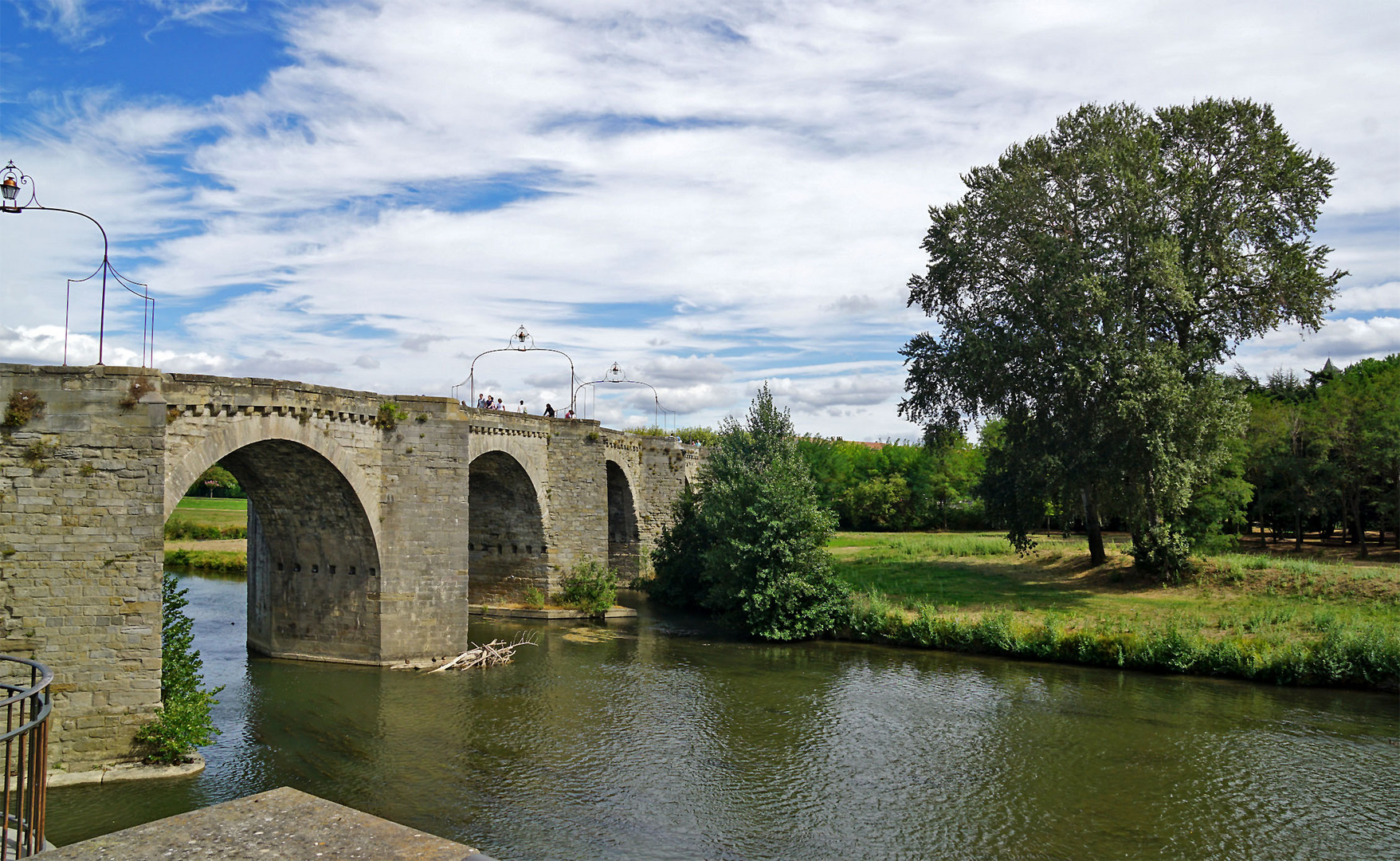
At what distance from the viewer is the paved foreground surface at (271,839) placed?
620 centimetres

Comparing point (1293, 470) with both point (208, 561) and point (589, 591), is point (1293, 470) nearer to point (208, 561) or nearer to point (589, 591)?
point (589, 591)

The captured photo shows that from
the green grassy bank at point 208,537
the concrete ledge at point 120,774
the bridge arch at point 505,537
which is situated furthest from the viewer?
the green grassy bank at point 208,537

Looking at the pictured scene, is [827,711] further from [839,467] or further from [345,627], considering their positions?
[839,467]

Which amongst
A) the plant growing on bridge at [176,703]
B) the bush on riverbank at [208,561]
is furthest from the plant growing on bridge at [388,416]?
the bush on riverbank at [208,561]

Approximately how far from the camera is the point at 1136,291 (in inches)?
1145

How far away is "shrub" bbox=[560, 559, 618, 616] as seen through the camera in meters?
31.2

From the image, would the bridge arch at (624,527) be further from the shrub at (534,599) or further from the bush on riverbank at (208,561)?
the bush on riverbank at (208,561)

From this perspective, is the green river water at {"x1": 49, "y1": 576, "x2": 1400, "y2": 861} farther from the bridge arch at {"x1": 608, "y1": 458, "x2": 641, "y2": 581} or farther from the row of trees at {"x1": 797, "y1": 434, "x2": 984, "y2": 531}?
the row of trees at {"x1": 797, "y1": 434, "x2": 984, "y2": 531}

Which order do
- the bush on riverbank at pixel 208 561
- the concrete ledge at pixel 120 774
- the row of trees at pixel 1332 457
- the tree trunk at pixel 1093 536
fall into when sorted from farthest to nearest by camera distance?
the bush on riverbank at pixel 208 561 → the row of trees at pixel 1332 457 → the tree trunk at pixel 1093 536 → the concrete ledge at pixel 120 774

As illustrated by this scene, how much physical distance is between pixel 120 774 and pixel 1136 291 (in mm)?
28944

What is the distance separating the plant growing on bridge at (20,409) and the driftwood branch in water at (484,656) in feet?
36.1

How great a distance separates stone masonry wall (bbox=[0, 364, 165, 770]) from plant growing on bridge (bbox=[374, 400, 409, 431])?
769 centimetres

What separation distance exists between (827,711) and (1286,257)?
21.5 meters

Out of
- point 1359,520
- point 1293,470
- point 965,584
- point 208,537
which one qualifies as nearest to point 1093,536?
point 965,584
